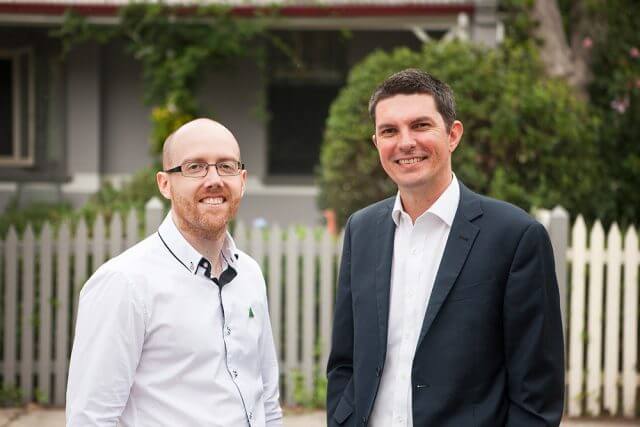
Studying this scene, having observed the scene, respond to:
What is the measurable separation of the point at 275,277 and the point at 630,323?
2675 mm

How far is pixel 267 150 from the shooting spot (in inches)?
544

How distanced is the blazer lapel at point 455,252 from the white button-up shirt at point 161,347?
0.57 metres

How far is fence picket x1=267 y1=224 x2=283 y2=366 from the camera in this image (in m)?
6.95

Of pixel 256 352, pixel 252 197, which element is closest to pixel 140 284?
pixel 256 352

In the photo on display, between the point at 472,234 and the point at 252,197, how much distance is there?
1086cm

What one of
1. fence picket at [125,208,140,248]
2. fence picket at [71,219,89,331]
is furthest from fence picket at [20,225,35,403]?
fence picket at [125,208,140,248]

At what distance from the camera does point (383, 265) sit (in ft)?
9.81

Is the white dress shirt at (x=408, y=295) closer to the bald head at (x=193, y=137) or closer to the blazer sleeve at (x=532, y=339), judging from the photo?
the blazer sleeve at (x=532, y=339)

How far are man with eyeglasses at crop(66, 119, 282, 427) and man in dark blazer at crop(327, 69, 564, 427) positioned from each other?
0.40 meters

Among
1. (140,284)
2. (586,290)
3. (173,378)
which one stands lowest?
(586,290)

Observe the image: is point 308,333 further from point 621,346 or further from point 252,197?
point 252,197

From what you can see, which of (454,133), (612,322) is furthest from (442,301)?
(612,322)

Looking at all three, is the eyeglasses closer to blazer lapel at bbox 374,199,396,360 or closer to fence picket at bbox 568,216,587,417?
blazer lapel at bbox 374,199,396,360

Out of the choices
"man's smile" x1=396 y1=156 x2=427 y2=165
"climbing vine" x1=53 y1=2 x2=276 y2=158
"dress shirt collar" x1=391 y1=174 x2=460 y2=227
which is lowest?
"dress shirt collar" x1=391 y1=174 x2=460 y2=227
